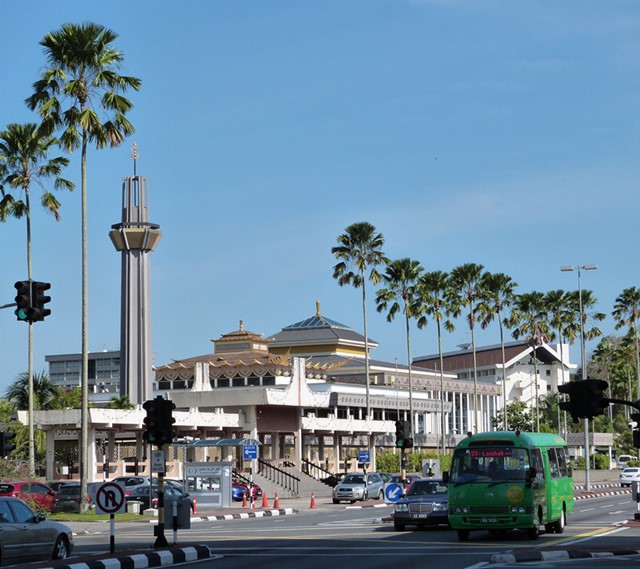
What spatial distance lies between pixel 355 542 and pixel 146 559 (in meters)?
7.23

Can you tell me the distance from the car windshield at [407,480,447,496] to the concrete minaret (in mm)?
47762

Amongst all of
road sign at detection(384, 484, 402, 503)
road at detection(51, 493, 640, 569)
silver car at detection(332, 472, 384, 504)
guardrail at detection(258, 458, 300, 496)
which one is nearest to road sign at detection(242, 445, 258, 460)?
silver car at detection(332, 472, 384, 504)

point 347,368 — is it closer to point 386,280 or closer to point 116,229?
point 386,280

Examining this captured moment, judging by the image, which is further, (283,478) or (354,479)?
(283,478)

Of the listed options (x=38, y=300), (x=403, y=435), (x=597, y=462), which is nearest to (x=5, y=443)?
(x=38, y=300)

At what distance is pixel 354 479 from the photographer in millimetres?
56625

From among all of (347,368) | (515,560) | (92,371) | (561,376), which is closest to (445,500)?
(515,560)

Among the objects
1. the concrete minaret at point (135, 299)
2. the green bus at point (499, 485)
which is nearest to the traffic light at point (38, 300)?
the green bus at point (499, 485)

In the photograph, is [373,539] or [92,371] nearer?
[373,539]

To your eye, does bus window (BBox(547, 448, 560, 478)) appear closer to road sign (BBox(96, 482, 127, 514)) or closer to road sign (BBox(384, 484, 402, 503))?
road sign (BBox(384, 484, 402, 503))

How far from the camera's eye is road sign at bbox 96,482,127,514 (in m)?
22.0

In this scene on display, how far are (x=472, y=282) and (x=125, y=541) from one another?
70.1m

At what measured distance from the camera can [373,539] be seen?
28406 millimetres

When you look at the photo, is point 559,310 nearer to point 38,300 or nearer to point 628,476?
point 628,476
